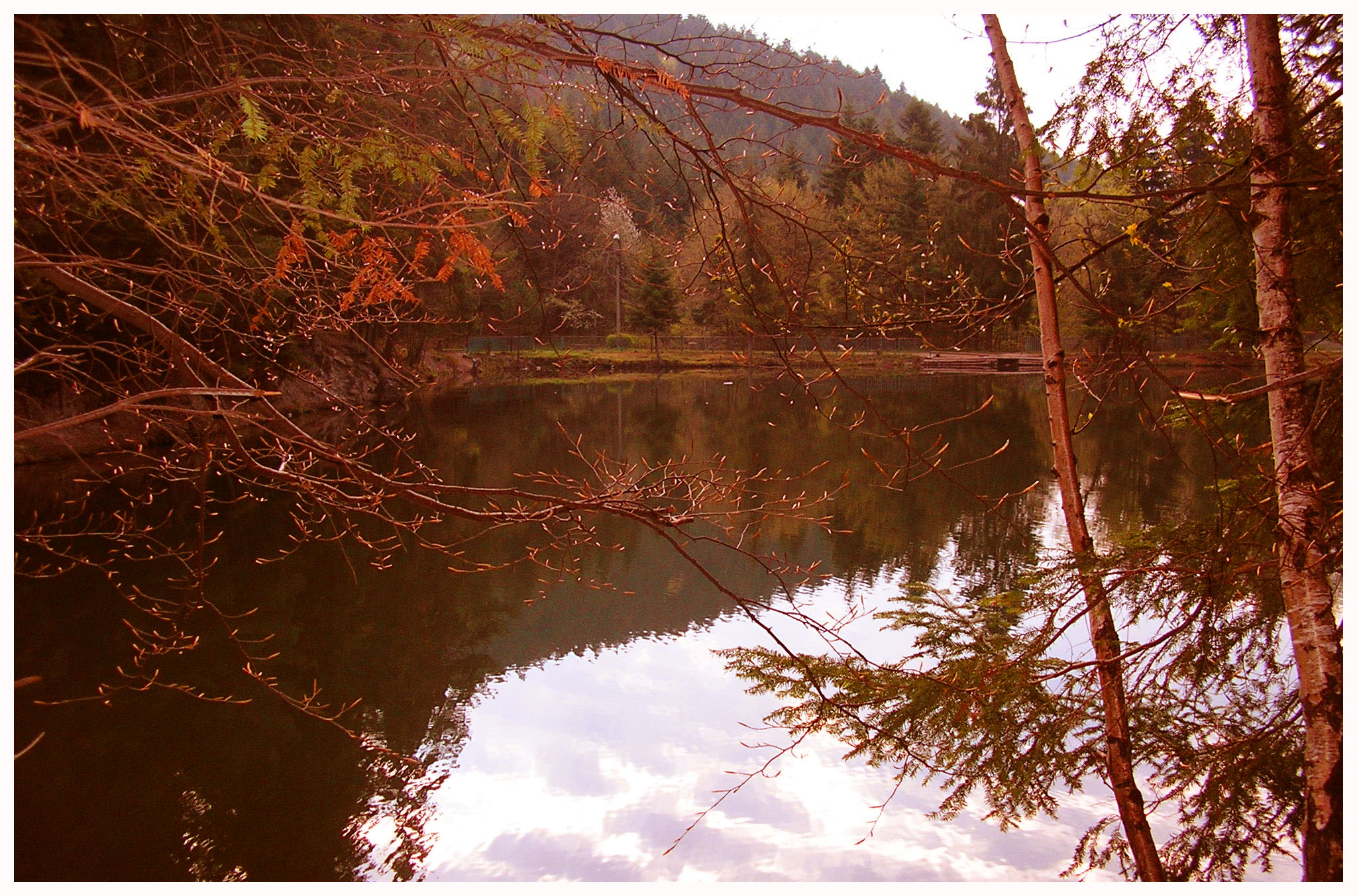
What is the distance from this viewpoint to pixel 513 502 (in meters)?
10.0

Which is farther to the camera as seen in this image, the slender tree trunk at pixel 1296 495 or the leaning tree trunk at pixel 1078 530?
the leaning tree trunk at pixel 1078 530

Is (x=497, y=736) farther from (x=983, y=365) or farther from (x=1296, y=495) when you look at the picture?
(x=983, y=365)

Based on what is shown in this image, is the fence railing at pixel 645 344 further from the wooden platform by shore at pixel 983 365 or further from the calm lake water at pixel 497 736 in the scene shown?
the calm lake water at pixel 497 736

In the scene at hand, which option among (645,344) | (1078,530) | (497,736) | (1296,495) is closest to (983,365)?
(645,344)

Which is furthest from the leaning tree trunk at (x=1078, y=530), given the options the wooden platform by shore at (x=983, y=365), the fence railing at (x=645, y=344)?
the fence railing at (x=645, y=344)

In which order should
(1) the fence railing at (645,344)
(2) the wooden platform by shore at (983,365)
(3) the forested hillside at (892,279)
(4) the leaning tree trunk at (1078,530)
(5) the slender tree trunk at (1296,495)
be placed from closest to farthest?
(3) the forested hillside at (892,279) < (5) the slender tree trunk at (1296,495) < (4) the leaning tree trunk at (1078,530) < (2) the wooden platform by shore at (983,365) < (1) the fence railing at (645,344)

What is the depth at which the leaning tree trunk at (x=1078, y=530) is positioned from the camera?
2854 mm

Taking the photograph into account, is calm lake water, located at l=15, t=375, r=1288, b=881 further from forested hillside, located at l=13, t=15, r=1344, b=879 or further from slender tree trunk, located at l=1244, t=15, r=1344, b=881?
slender tree trunk, located at l=1244, t=15, r=1344, b=881

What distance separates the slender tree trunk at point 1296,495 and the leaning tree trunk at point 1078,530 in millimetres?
495

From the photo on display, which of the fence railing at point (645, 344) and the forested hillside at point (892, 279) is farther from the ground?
the fence railing at point (645, 344)

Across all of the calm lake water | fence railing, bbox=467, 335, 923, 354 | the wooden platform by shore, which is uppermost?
fence railing, bbox=467, 335, 923, 354

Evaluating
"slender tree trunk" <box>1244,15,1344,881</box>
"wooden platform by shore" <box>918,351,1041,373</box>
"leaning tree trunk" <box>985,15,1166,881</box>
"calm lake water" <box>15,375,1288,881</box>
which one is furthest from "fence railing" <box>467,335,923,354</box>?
"slender tree trunk" <box>1244,15,1344,881</box>

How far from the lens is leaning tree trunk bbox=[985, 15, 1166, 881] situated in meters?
2.85

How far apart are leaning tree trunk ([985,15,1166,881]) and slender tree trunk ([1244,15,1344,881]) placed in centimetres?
49
